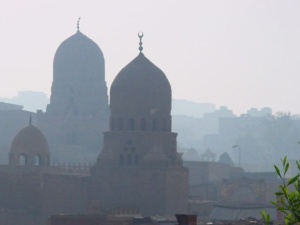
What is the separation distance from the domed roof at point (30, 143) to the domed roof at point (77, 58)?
11326mm

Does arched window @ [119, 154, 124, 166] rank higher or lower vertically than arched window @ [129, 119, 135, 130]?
lower

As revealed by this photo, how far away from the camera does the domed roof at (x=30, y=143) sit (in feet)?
162

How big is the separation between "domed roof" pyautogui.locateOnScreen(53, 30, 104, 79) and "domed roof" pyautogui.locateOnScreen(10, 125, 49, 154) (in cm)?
1133

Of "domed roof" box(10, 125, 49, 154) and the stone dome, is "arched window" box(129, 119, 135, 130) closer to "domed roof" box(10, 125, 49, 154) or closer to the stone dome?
"domed roof" box(10, 125, 49, 154)

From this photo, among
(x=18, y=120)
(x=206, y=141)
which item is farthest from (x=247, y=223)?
(x=206, y=141)

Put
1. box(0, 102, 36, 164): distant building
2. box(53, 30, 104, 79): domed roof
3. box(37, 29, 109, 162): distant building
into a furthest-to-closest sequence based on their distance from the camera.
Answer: box(0, 102, 36, 164): distant building → box(37, 29, 109, 162): distant building → box(53, 30, 104, 79): domed roof

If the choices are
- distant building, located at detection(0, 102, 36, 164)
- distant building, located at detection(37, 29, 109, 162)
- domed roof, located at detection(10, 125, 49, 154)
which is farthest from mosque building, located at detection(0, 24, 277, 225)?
distant building, located at detection(0, 102, 36, 164)

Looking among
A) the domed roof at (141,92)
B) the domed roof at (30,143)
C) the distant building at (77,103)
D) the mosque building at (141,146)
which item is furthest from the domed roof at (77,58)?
the domed roof at (141,92)

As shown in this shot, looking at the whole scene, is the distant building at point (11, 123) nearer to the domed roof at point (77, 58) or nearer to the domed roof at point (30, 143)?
the domed roof at point (77, 58)

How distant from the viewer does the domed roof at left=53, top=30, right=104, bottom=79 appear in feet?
200

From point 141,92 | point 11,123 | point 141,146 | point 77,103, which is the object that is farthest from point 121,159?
point 11,123

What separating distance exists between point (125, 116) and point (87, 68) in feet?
50.5

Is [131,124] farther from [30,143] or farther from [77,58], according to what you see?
[77,58]

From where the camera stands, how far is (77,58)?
6112 centimetres
